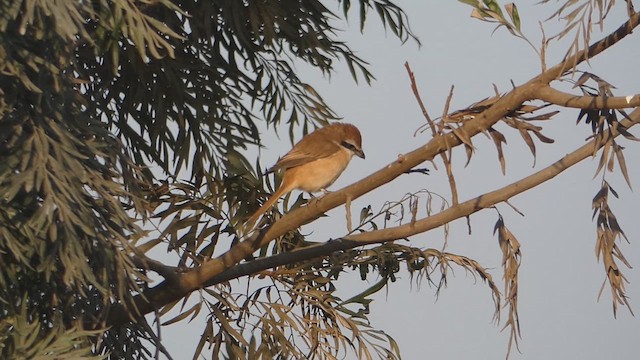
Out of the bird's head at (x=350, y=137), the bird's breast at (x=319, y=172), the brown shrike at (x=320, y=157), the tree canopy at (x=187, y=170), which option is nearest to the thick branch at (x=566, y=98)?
the tree canopy at (x=187, y=170)

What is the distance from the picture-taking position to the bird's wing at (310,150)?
639 centimetres

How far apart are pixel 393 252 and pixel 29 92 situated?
207 centimetres

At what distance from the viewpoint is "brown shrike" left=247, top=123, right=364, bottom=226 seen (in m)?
6.34

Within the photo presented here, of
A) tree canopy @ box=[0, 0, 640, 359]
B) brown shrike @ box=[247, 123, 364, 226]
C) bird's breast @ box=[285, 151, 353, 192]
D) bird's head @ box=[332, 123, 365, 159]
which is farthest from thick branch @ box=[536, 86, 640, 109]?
bird's head @ box=[332, 123, 365, 159]

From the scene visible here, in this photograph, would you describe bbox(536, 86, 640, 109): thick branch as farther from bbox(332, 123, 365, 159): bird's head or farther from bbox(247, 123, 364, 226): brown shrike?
bbox(332, 123, 365, 159): bird's head

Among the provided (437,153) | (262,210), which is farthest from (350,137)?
(437,153)

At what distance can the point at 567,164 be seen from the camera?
12.9 ft

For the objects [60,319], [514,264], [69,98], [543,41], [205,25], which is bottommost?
[514,264]

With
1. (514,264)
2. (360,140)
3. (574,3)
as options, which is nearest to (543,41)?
(574,3)

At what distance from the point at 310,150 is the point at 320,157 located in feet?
0.23

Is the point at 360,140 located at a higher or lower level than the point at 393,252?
higher

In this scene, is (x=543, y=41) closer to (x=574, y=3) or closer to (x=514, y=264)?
(x=574, y=3)

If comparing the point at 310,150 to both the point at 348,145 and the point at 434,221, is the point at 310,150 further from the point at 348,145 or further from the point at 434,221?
the point at 434,221

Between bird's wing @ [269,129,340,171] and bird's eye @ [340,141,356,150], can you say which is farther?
bird's eye @ [340,141,356,150]
